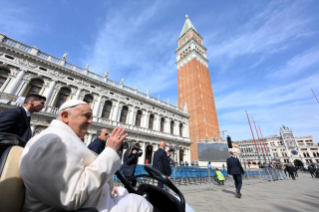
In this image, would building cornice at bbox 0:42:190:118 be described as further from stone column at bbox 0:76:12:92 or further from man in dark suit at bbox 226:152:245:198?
man in dark suit at bbox 226:152:245:198

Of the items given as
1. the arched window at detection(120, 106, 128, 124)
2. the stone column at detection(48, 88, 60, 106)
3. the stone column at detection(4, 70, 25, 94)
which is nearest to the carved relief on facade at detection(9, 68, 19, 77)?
the stone column at detection(4, 70, 25, 94)

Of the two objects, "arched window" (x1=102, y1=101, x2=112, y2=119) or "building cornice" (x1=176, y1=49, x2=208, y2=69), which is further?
"building cornice" (x1=176, y1=49, x2=208, y2=69)

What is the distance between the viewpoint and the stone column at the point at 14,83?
435 inches

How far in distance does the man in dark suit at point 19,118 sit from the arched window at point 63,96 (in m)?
13.5

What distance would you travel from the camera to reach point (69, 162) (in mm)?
939

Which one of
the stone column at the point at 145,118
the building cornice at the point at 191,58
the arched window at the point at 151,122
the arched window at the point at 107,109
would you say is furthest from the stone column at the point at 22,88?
the building cornice at the point at 191,58

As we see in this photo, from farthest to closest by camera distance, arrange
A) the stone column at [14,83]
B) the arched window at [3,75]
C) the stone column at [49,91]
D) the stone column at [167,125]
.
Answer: the stone column at [167,125] → the stone column at [49,91] → the arched window at [3,75] → the stone column at [14,83]

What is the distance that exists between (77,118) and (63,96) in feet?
53.1

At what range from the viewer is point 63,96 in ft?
46.5

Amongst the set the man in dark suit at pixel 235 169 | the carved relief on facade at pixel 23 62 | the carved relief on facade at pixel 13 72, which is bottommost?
the man in dark suit at pixel 235 169

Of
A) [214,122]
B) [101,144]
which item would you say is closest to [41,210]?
[101,144]

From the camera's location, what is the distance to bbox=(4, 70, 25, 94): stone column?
11042 millimetres

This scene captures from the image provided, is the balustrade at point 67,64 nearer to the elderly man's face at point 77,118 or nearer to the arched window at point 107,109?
the arched window at point 107,109

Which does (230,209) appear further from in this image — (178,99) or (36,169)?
(178,99)
